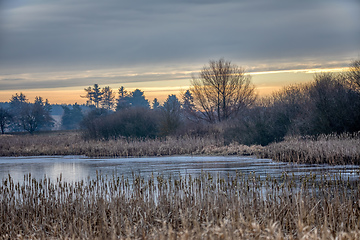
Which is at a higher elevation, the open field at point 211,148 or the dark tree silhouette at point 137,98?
the dark tree silhouette at point 137,98

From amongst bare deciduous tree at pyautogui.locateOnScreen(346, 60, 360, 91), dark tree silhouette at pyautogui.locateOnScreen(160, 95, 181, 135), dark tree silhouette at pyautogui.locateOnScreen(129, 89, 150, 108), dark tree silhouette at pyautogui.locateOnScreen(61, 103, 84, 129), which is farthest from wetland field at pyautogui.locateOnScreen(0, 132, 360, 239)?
dark tree silhouette at pyautogui.locateOnScreen(129, 89, 150, 108)

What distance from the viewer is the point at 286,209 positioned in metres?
8.98

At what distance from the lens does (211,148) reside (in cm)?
2967

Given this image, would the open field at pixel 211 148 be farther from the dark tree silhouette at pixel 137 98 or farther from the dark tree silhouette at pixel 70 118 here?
the dark tree silhouette at pixel 137 98

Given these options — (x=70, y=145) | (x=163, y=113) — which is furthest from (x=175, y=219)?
(x=163, y=113)

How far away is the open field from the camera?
20236mm

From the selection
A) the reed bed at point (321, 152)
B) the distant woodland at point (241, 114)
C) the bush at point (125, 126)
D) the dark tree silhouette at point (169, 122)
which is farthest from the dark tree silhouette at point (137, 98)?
the reed bed at point (321, 152)

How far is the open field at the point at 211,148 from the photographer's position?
20.2 metres

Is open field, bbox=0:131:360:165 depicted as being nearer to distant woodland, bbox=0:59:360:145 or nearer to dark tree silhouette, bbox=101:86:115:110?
distant woodland, bbox=0:59:360:145

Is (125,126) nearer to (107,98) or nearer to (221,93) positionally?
(221,93)

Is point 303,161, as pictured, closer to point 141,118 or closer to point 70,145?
point 70,145

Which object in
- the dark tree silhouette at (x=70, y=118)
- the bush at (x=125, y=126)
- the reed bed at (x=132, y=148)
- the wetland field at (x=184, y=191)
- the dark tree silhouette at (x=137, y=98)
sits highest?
the dark tree silhouette at (x=137, y=98)

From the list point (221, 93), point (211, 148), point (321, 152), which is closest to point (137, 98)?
point (221, 93)

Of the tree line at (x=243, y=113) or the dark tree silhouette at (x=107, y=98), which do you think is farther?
the dark tree silhouette at (x=107, y=98)
